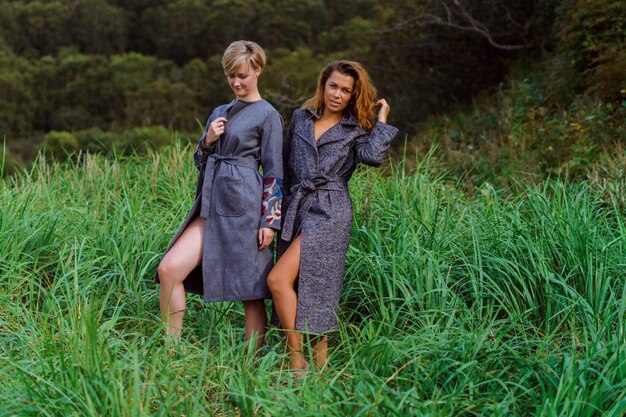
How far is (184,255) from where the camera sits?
11.8 ft

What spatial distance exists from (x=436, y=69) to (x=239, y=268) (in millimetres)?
11091

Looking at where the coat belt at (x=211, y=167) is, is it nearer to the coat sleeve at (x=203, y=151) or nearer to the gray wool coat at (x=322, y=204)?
the coat sleeve at (x=203, y=151)

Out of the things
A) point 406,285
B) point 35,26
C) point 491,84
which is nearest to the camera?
point 406,285

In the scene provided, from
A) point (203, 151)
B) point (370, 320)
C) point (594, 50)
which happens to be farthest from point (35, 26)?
point (370, 320)

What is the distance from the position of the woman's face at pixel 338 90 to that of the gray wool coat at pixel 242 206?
25 centimetres

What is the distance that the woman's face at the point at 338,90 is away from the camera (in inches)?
144

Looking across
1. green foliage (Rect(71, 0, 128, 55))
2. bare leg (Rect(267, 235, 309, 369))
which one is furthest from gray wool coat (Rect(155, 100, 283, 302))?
green foliage (Rect(71, 0, 128, 55))

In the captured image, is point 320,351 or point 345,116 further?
point 345,116

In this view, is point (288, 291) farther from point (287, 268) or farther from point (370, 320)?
point (370, 320)

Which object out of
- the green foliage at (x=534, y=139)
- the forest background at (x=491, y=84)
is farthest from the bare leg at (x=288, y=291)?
the green foliage at (x=534, y=139)

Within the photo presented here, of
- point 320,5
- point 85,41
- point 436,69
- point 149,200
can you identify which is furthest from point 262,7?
point 149,200

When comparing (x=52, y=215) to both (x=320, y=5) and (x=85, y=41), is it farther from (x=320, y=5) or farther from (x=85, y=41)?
(x=85, y=41)

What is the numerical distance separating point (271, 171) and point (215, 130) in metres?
0.31

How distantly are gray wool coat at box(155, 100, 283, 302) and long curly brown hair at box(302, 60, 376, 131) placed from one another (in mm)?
250
